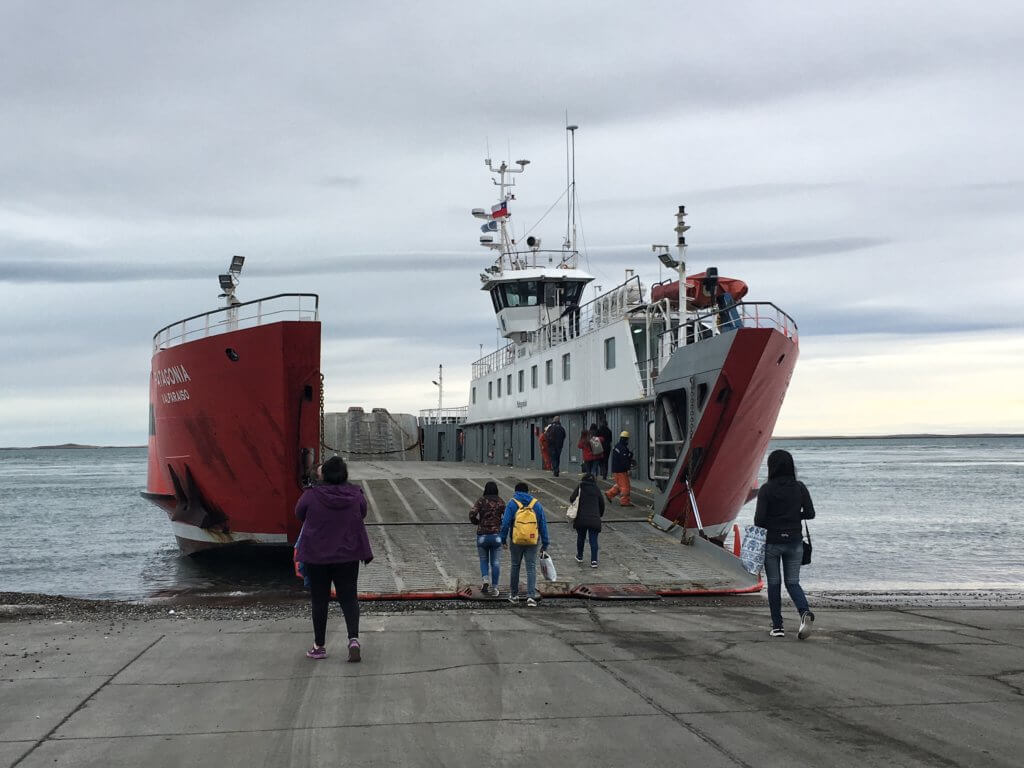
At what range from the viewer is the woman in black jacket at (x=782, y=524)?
9039mm

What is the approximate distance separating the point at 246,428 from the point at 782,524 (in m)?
10.6

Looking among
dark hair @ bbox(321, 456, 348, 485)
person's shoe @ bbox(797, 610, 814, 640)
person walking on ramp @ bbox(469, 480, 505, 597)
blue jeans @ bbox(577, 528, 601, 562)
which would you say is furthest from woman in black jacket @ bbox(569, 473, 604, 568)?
dark hair @ bbox(321, 456, 348, 485)

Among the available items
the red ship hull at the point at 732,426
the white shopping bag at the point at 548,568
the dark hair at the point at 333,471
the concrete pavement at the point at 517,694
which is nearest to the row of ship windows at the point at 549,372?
the red ship hull at the point at 732,426

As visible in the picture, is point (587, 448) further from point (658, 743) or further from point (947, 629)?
point (658, 743)

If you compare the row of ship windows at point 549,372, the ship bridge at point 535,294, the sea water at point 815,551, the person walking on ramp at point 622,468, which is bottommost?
the sea water at point 815,551

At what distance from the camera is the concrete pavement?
5367mm

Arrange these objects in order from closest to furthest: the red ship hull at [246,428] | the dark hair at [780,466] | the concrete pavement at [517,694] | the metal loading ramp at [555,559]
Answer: the concrete pavement at [517,694] → the dark hair at [780,466] → the metal loading ramp at [555,559] → the red ship hull at [246,428]

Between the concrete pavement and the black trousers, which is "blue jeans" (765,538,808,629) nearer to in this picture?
the concrete pavement

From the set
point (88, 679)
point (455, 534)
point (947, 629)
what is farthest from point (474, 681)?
point (455, 534)

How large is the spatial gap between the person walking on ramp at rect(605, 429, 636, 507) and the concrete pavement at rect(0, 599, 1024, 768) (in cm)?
798

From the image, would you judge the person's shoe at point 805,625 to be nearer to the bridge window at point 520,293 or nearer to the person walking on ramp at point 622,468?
the person walking on ramp at point 622,468

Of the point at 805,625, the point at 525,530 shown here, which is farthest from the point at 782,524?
the point at 525,530

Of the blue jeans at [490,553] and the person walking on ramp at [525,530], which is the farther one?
the blue jeans at [490,553]

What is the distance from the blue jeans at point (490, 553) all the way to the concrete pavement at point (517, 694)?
6.43 feet
